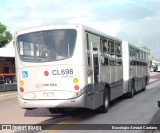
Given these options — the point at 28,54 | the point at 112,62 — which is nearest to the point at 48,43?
the point at 28,54

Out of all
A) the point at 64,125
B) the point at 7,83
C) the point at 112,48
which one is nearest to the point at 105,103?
the point at 112,48

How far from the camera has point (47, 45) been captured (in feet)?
36.5

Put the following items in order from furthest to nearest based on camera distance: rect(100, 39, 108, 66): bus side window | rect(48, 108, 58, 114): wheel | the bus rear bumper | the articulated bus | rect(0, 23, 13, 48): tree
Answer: rect(0, 23, 13, 48): tree, rect(48, 108, 58, 114): wheel, rect(100, 39, 108, 66): bus side window, the articulated bus, the bus rear bumper

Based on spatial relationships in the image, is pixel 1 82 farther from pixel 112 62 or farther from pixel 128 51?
pixel 112 62

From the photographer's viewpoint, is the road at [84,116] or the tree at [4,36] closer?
the road at [84,116]

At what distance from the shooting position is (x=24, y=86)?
11266mm

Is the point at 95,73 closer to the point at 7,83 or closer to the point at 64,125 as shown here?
the point at 64,125

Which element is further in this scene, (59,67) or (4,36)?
(4,36)

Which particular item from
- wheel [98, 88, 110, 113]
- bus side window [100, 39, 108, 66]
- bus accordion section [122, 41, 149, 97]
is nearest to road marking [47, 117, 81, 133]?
wheel [98, 88, 110, 113]

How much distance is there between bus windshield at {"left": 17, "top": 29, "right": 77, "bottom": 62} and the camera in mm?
10859

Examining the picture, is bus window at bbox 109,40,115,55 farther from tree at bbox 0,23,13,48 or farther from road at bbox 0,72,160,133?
tree at bbox 0,23,13,48

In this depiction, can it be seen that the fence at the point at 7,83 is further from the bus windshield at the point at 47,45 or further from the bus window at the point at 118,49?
the bus windshield at the point at 47,45

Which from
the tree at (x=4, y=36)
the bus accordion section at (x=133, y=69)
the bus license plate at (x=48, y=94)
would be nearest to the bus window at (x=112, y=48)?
the bus accordion section at (x=133, y=69)

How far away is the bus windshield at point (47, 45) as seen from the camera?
10.9m
